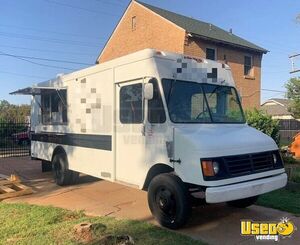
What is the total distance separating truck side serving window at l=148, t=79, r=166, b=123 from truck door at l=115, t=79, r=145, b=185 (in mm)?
210

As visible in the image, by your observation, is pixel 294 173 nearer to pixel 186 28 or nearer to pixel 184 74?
pixel 184 74

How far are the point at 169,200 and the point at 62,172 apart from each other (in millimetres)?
4510

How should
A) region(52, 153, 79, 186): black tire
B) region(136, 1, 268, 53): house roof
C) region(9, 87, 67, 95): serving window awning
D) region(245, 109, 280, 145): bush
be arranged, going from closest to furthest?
region(52, 153, 79, 186): black tire
region(9, 87, 67, 95): serving window awning
region(245, 109, 280, 145): bush
region(136, 1, 268, 53): house roof

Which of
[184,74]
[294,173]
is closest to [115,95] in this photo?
[184,74]

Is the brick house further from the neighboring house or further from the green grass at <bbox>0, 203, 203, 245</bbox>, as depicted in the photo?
the neighboring house

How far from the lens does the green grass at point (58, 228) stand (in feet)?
18.3

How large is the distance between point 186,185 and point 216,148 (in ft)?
2.53

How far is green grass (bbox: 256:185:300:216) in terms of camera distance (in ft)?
23.9

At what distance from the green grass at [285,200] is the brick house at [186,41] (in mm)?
13064

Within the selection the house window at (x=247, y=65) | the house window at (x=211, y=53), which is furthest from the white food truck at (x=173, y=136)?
the house window at (x=247, y=65)

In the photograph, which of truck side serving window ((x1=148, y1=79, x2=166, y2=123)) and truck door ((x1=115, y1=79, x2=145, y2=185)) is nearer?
truck side serving window ((x1=148, y1=79, x2=166, y2=123))

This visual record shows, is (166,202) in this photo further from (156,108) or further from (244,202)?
(244,202)

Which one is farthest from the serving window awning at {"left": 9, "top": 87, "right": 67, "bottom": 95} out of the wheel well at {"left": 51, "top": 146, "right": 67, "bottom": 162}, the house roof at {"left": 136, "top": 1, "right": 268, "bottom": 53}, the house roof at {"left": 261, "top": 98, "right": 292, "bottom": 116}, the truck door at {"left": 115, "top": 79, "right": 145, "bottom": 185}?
the house roof at {"left": 261, "top": 98, "right": 292, "bottom": 116}

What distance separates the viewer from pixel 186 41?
68.8 ft
